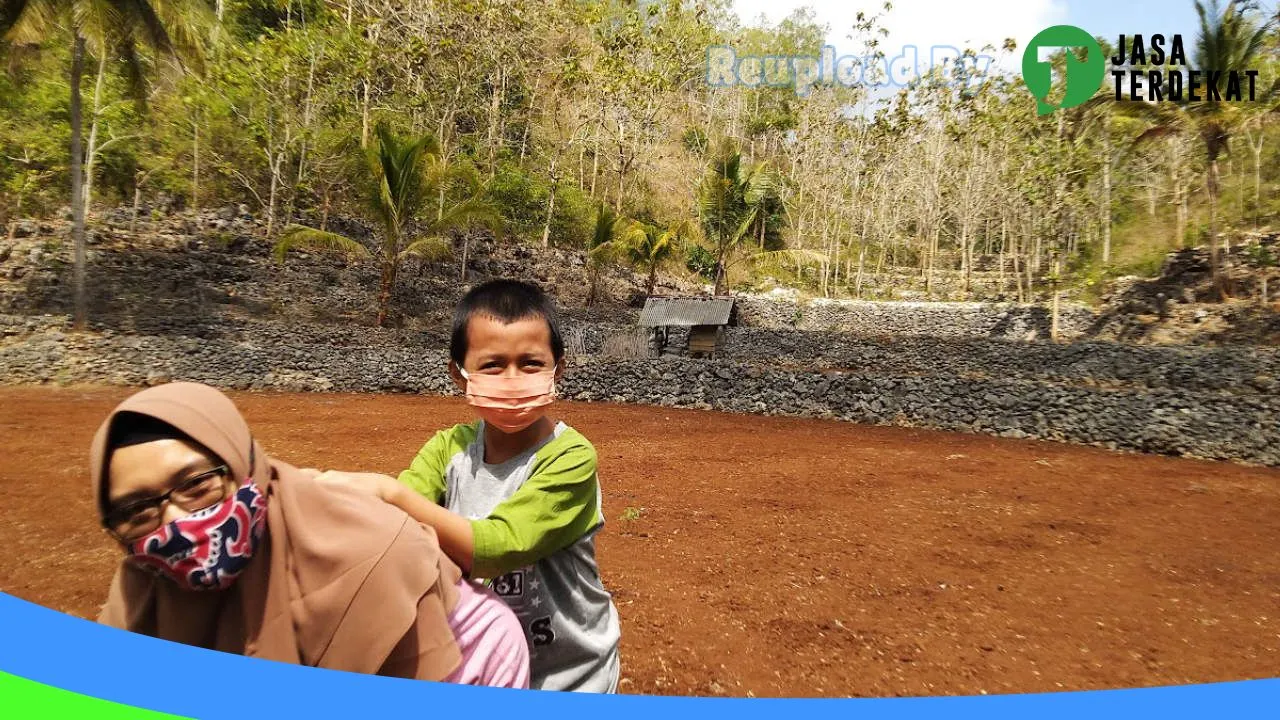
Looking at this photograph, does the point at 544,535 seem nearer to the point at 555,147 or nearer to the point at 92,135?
the point at 92,135

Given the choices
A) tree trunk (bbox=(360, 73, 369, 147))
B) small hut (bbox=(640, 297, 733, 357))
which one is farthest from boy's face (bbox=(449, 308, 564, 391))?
tree trunk (bbox=(360, 73, 369, 147))

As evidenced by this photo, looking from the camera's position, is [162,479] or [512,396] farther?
[512,396]

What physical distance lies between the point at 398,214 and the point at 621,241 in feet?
22.8

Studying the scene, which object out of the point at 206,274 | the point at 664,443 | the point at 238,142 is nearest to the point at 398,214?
the point at 206,274

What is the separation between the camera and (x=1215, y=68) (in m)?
13.5

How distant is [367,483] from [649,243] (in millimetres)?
18795

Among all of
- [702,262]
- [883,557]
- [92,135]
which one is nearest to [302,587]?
[883,557]

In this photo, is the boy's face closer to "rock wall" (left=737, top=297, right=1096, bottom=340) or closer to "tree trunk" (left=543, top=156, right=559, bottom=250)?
"rock wall" (left=737, top=297, right=1096, bottom=340)

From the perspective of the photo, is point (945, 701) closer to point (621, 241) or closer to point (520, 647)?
point (520, 647)

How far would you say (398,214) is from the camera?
43.9 ft

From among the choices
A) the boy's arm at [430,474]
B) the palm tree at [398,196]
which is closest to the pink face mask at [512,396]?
the boy's arm at [430,474]

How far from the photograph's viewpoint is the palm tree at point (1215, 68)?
13.0m

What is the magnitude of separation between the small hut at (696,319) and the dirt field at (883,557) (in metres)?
6.26

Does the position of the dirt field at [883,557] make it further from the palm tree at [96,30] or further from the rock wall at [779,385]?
the palm tree at [96,30]
